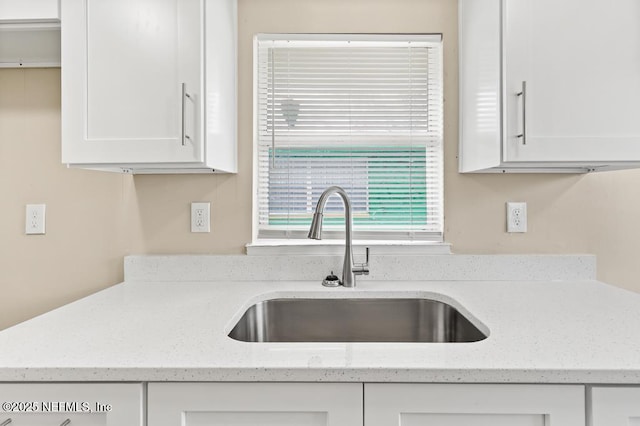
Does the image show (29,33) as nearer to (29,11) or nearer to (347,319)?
(29,11)

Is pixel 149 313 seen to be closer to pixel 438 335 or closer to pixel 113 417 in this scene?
pixel 113 417

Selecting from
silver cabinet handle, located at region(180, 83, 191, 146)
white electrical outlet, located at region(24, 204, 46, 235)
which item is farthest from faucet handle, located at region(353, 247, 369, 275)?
white electrical outlet, located at region(24, 204, 46, 235)

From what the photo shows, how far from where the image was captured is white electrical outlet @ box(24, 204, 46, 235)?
155 centimetres

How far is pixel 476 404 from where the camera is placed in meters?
0.77

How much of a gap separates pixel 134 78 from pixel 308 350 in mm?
1015

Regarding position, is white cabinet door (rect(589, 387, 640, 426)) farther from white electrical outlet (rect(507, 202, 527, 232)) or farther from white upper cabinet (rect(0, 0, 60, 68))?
white upper cabinet (rect(0, 0, 60, 68))

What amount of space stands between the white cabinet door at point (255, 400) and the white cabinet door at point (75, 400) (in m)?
0.04

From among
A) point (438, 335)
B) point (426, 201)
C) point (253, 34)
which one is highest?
point (253, 34)

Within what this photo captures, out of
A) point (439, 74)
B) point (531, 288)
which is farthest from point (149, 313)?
point (439, 74)

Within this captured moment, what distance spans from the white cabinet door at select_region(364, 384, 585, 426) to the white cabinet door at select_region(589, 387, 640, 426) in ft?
0.09

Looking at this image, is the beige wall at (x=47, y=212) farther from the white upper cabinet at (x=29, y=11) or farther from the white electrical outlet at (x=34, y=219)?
the white upper cabinet at (x=29, y=11)

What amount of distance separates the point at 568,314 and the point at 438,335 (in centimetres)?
41

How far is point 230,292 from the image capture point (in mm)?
1349

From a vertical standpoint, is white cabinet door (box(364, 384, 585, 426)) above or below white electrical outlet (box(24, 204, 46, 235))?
below
